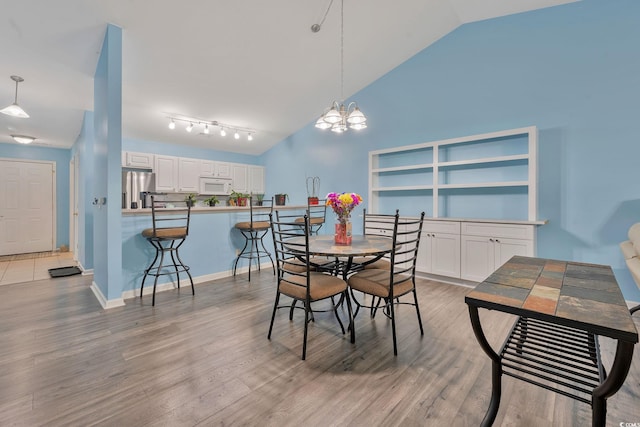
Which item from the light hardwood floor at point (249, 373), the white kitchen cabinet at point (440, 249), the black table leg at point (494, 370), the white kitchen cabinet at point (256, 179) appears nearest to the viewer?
the black table leg at point (494, 370)

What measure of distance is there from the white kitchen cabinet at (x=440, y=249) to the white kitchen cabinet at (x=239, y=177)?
177 inches

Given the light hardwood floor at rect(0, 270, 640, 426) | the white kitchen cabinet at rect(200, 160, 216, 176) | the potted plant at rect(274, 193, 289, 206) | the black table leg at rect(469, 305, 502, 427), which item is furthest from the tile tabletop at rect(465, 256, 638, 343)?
the white kitchen cabinet at rect(200, 160, 216, 176)

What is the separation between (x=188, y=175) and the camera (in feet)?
20.1

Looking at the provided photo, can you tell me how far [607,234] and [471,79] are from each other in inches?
98.1

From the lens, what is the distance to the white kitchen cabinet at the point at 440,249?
3.77 metres

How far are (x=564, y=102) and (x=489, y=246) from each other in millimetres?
1873

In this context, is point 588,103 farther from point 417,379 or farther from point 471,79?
point 417,379

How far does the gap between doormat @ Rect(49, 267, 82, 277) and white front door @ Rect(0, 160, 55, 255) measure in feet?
7.19

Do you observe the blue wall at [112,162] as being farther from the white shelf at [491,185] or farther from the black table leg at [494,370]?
the white shelf at [491,185]

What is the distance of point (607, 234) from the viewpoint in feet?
10.3

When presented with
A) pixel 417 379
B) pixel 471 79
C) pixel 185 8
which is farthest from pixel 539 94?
pixel 185 8

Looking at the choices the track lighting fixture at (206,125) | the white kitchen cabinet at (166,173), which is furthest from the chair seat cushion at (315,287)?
the white kitchen cabinet at (166,173)

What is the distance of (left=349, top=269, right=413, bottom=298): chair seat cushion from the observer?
7.20ft

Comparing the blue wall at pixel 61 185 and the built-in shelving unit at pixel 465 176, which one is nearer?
the built-in shelving unit at pixel 465 176
